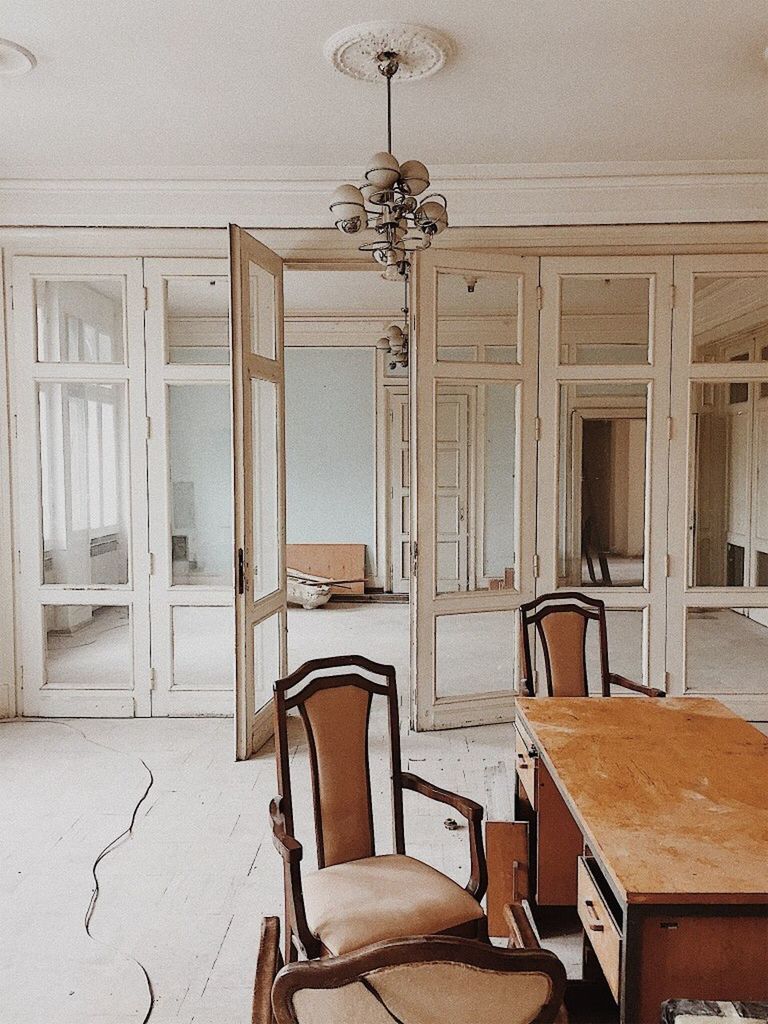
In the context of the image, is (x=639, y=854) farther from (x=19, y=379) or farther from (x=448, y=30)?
(x=19, y=379)

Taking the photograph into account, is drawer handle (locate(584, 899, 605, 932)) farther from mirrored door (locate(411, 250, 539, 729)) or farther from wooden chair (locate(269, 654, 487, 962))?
mirrored door (locate(411, 250, 539, 729))

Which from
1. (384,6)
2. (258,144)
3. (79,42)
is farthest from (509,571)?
(79,42)

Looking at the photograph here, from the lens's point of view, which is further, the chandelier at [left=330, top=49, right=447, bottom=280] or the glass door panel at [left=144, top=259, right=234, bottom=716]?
the glass door panel at [left=144, top=259, right=234, bottom=716]

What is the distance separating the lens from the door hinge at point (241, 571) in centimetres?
434

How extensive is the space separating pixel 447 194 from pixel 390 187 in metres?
1.92

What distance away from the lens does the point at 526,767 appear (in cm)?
296

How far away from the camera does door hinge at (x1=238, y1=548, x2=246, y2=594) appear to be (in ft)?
14.2

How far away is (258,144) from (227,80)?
0.73 m

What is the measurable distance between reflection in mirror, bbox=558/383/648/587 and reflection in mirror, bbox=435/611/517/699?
482 mm

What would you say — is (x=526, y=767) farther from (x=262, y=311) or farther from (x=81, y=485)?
(x=81, y=485)

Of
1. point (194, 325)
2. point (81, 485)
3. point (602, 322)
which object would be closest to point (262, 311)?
point (194, 325)

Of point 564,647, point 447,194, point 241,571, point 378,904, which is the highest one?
point 447,194

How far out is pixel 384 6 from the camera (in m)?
3.07

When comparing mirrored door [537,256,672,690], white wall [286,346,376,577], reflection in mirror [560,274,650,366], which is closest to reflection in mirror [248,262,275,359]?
mirrored door [537,256,672,690]
